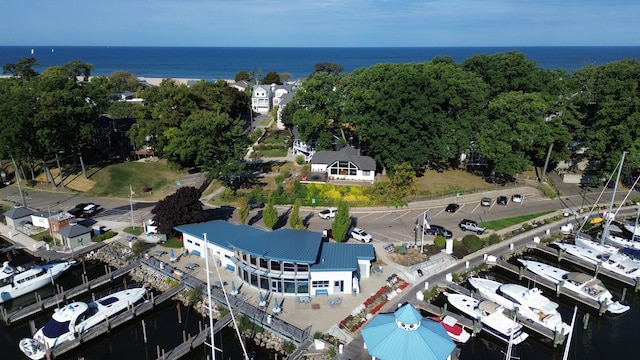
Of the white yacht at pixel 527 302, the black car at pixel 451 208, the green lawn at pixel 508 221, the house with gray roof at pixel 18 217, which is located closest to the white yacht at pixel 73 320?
the house with gray roof at pixel 18 217

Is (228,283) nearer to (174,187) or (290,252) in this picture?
(290,252)

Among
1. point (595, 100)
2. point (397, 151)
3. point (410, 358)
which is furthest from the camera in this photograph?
point (595, 100)

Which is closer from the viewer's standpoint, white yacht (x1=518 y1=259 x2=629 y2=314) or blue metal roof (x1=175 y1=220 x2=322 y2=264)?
blue metal roof (x1=175 y1=220 x2=322 y2=264)

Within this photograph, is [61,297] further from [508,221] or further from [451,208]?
[508,221]

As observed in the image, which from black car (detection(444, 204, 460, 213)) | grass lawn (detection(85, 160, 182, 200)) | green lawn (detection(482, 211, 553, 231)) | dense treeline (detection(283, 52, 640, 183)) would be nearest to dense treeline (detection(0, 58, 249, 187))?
grass lawn (detection(85, 160, 182, 200))

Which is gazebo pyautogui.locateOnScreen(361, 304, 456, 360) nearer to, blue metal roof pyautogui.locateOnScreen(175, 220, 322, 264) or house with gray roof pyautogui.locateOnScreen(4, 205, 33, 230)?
blue metal roof pyautogui.locateOnScreen(175, 220, 322, 264)

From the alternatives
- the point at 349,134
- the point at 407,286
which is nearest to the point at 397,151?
the point at 349,134
